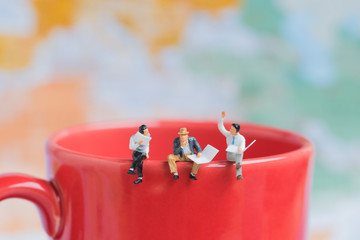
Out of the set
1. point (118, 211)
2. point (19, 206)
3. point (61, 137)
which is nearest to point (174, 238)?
point (118, 211)

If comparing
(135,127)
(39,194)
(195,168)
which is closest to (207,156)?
(195,168)

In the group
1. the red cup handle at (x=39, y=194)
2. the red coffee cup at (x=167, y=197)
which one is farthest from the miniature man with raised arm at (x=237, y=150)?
the red cup handle at (x=39, y=194)

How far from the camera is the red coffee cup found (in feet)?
1.59

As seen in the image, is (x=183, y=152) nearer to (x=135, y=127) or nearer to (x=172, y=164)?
(x=172, y=164)

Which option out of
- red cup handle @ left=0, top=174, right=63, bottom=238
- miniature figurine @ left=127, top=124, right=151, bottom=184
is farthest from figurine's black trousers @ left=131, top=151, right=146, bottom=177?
red cup handle @ left=0, top=174, right=63, bottom=238

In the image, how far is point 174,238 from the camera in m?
0.49

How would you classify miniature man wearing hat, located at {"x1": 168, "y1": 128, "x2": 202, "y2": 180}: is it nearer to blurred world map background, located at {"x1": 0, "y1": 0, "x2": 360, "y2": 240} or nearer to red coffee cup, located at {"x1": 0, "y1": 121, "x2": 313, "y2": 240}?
red coffee cup, located at {"x1": 0, "y1": 121, "x2": 313, "y2": 240}

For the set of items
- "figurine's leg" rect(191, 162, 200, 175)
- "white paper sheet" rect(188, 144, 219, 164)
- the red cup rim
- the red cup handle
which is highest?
"white paper sheet" rect(188, 144, 219, 164)

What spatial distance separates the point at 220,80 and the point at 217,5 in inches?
8.3

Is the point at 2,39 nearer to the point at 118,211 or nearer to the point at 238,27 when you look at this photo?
the point at 238,27

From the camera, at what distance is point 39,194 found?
558mm

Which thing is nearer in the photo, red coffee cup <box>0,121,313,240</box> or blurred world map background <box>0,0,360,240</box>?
red coffee cup <box>0,121,313,240</box>

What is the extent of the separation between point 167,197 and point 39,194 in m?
0.16

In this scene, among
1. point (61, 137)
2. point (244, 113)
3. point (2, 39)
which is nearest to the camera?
point (61, 137)
